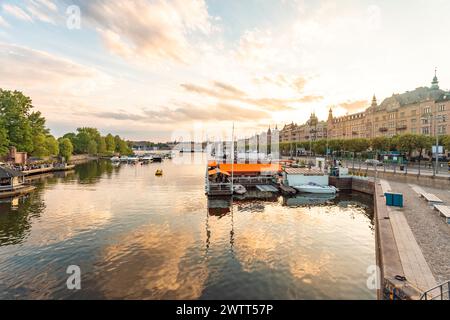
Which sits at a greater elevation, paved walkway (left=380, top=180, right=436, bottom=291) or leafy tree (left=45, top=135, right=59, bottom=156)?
leafy tree (left=45, top=135, right=59, bottom=156)

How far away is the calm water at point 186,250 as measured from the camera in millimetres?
17562

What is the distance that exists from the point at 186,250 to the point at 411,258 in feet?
54.7

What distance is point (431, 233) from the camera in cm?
2061

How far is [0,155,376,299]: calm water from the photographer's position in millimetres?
17562

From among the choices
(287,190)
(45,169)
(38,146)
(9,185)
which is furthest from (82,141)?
(287,190)

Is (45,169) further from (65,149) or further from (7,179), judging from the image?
(7,179)

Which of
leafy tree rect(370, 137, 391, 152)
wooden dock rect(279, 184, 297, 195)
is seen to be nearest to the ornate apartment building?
leafy tree rect(370, 137, 391, 152)

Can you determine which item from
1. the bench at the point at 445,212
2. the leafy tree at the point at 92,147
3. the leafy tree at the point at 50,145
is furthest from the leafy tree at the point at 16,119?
the bench at the point at 445,212

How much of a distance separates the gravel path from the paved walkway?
12.0 inches

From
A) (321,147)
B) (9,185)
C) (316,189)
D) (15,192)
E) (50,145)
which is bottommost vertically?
(316,189)

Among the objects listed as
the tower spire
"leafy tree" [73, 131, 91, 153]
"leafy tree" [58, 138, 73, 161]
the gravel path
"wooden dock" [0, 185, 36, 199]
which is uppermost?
the tower spire

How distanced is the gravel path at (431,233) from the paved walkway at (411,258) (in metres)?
0.30

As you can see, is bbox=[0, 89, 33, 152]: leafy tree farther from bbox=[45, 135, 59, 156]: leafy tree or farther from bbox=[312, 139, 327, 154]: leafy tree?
bbox=[312, 139, 327, 154]: leafy tree
